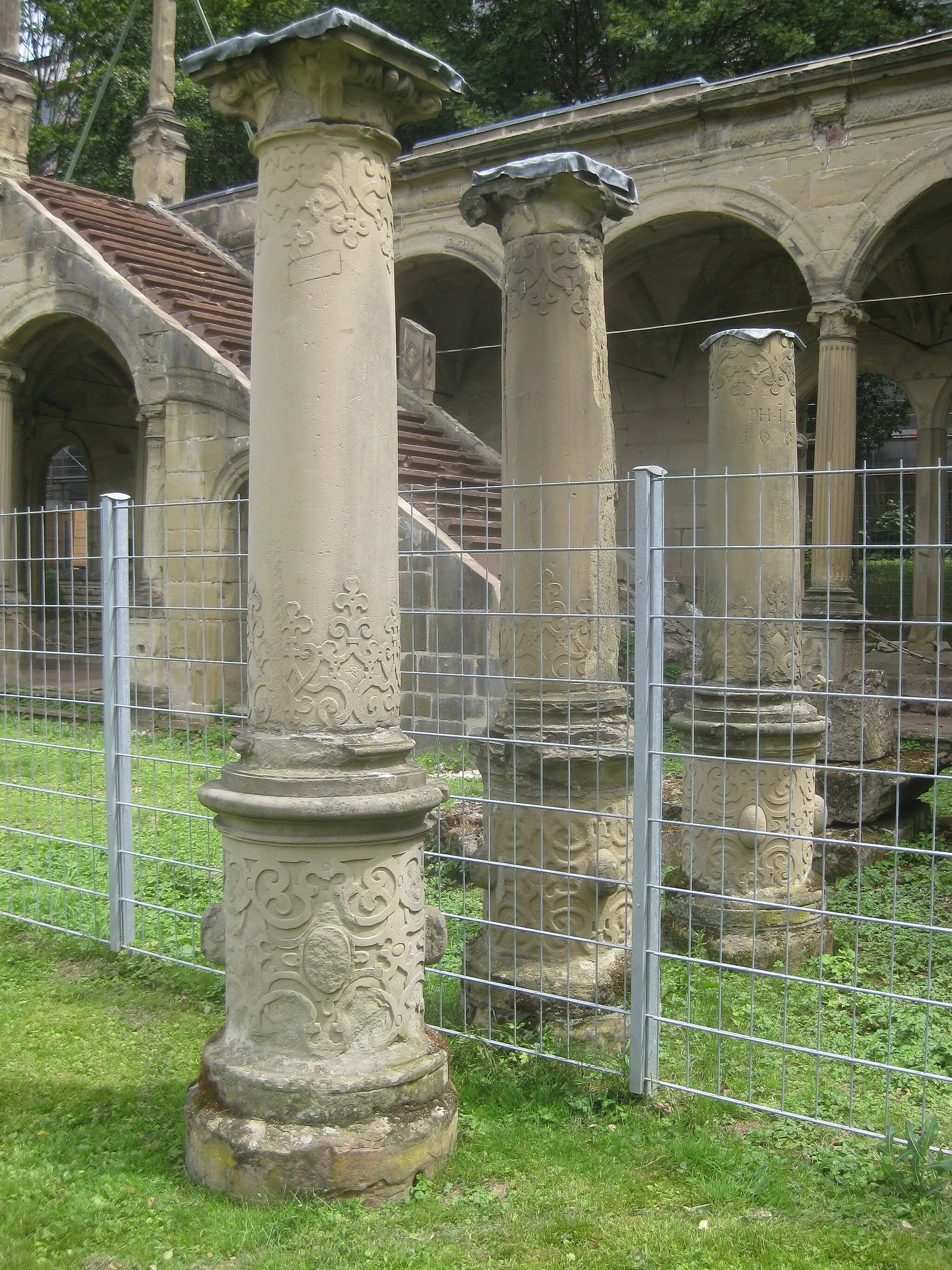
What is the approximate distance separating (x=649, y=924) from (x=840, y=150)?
10208 millimetres

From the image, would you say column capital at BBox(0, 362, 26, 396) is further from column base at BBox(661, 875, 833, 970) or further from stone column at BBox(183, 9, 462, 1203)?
stone column at BBox(183, 9, 462, 1203)

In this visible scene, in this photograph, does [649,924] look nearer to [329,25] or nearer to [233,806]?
[233,806]

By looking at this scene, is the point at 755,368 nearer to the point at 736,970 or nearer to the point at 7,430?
the point at 736,970

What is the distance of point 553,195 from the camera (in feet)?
13.9

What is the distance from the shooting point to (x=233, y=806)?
115 inches

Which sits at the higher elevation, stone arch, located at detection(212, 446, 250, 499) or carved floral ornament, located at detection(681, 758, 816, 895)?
stone arch, located at detection(212, 446, 250, 499)

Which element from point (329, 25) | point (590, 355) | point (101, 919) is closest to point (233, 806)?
point (329, 25)

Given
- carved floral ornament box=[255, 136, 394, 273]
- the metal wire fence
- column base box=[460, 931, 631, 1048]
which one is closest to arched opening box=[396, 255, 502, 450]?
the metal wire fence

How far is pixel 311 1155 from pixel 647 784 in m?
1.34

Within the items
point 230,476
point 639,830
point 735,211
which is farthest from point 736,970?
point 735,211

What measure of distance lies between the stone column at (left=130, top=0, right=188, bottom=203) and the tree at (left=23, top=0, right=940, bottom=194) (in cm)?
439

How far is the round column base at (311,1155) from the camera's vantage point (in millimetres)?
2799

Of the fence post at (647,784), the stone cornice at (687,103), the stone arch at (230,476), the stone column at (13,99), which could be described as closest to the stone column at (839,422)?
the stone cornice at (687,103)

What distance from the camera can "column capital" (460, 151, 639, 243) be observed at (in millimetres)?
4176
